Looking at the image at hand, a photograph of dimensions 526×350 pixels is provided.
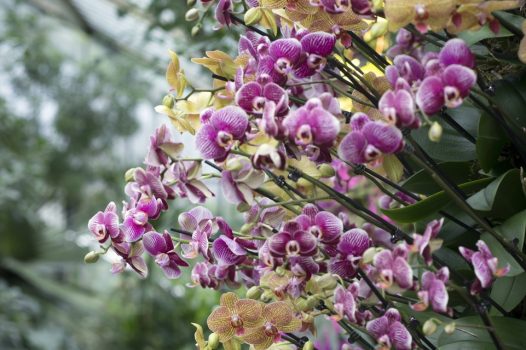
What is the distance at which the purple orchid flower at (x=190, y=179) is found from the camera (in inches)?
18.5

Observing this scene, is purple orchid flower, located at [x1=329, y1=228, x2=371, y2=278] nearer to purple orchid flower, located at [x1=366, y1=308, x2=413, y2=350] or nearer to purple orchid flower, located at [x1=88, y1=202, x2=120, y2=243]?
purple orchid flower, located at [x1=366, y1=308, x2=413, y2=350]

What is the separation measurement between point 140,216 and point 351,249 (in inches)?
5.2

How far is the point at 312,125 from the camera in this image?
40 cm

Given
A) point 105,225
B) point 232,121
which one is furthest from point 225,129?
point 105,225

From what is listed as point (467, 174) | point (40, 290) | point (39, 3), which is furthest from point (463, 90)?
point (39, 3)

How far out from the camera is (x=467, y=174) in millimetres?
Answer: 539

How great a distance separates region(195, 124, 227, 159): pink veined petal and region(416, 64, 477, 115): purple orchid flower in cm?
11

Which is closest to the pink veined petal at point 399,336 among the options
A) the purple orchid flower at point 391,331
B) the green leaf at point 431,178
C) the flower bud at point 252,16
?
the purple orchid flower at point 391,331

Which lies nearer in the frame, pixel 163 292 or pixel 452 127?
pixel 452 127

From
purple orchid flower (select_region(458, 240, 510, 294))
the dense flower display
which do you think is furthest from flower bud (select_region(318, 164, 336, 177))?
purple orchid flower (select_region(458, 240, 510, 294))

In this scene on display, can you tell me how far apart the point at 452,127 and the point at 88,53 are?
684 centimetres

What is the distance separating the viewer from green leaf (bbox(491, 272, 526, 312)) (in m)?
0.46

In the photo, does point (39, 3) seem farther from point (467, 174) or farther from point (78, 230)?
point (467, 174)

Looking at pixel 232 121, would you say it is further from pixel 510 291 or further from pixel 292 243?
pixel 510 291
